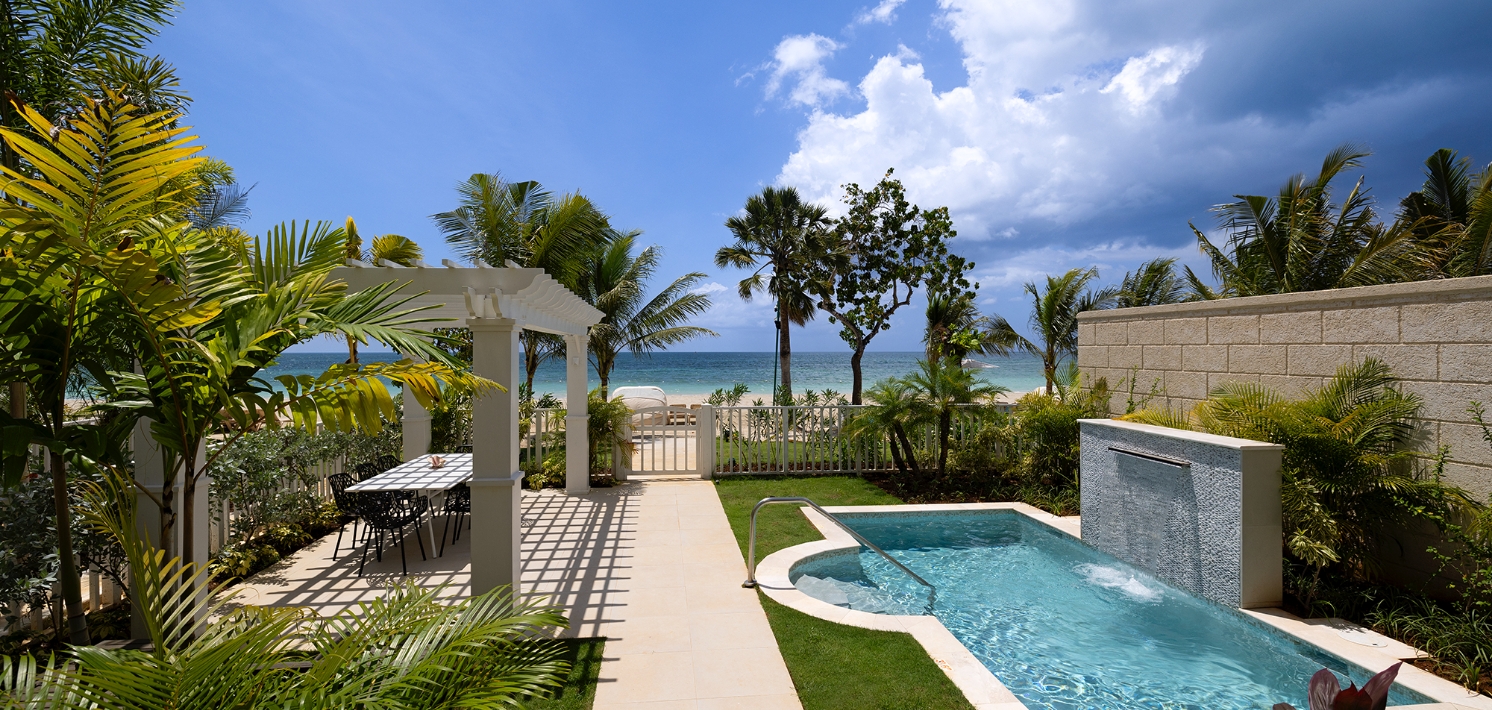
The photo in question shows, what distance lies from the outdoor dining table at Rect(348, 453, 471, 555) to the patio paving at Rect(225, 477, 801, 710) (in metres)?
0.74

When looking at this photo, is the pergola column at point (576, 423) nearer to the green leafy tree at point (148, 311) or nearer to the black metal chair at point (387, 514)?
the black metal chair at point (387, 514)

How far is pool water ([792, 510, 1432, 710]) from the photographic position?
152 inches

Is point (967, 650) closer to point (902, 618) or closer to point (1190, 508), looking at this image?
point (902, 618)

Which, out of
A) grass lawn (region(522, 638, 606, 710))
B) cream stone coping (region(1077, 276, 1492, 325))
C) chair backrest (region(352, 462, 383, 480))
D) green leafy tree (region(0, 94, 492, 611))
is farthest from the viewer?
chair backrest (region(352, 462, 383, 480))

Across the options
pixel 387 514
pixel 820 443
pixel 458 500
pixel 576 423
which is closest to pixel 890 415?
pixel 820 443

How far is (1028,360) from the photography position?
69.4m

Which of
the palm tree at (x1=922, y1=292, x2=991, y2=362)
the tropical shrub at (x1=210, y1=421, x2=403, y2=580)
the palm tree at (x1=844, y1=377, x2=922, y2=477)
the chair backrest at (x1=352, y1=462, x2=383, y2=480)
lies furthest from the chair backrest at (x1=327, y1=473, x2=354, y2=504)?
the palm tree at (x1=922, y1=292, x2=991, y2=362)

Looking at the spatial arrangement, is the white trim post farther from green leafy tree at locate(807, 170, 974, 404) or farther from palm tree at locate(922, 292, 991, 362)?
green leafy tree at locate(807, 170, 974, 404)

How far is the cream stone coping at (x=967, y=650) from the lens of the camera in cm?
341

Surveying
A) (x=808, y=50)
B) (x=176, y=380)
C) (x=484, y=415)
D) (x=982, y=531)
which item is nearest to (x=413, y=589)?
Result: (x=176, y=380)

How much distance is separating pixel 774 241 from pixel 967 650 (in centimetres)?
1553

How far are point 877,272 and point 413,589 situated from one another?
19627 millimetres

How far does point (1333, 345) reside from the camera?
518 cm

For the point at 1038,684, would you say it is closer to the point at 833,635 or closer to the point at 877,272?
the point at 833,635
